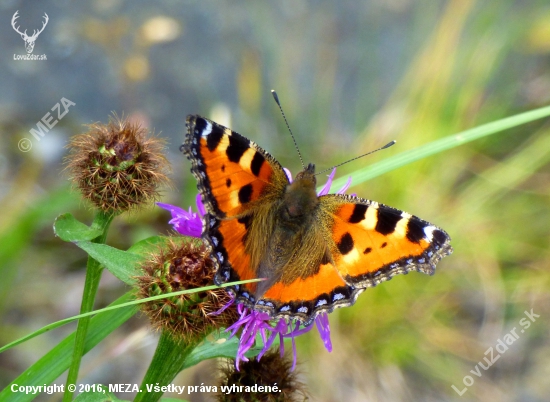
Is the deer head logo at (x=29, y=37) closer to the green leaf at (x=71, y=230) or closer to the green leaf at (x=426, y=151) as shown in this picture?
the green leaf at (x=71, y=230)

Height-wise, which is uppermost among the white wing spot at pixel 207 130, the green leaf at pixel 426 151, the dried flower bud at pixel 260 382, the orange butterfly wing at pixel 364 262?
the green leaf at pixel 426 151

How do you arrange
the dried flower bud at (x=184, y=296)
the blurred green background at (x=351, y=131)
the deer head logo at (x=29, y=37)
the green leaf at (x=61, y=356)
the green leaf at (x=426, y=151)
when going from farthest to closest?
the deer head logo at (x=29, y=37), the blurred green background at (x=351, y=131), the green leaf at (x=426, y=151), the green leaf at (x=61, y=356), the dried flower bud at (x=184, y=296)

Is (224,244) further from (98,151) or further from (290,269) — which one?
(98,151)

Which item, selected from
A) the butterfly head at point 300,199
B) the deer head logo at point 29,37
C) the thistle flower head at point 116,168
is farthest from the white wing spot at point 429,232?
the deer head logo at point 29,37

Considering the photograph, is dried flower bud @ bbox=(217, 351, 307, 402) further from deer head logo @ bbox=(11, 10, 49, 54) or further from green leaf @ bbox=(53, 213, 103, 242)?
deer head logo @ bbox=(11, 10, 49, 54)

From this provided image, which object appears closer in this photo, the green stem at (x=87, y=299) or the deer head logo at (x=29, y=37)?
the green stem at (x=87, y=299)

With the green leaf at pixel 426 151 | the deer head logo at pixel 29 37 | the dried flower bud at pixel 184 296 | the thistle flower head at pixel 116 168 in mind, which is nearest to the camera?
the dried flower bud at pixel 184 296

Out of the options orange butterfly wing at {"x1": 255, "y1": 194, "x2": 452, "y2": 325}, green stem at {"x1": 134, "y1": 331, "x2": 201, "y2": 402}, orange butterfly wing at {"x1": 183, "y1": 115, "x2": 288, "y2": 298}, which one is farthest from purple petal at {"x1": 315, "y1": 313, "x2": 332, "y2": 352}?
green stem at {"x1": 134, "y1": 331, "x2": 201, "y2": 402}

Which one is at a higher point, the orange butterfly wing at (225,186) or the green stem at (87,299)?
the orange butterfly wing at (225,186)
